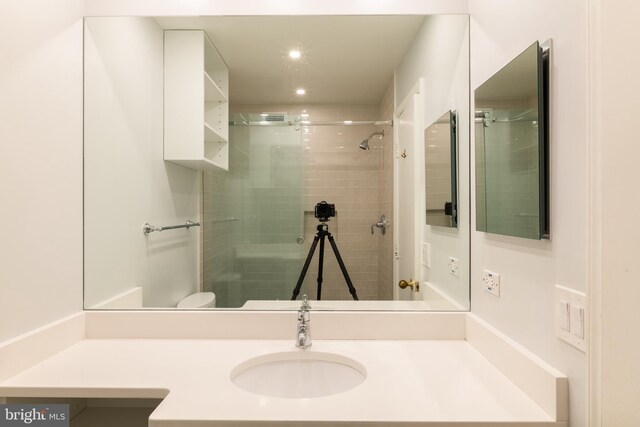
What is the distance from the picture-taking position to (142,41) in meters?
1.44

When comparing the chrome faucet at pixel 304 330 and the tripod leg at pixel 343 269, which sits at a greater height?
the tripod leg at pixel 343 269

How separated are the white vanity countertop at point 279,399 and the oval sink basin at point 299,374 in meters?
0.03

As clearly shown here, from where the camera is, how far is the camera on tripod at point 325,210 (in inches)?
56.6

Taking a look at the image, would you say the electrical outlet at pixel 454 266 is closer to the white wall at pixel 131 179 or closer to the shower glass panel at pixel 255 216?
the shower glass panel at pixel 255 216

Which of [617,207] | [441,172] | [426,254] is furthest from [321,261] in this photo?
[617,207]

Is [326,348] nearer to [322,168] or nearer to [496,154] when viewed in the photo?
[322,168]

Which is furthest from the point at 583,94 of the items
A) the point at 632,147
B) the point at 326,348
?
the point at 326,348

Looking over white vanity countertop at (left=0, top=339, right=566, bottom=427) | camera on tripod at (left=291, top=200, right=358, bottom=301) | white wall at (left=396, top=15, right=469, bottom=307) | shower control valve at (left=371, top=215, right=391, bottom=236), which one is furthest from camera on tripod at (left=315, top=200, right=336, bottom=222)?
white vanity countertop at (left=0, top=339, right=566, bottom=427)

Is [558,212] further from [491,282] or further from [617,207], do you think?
[491,282]

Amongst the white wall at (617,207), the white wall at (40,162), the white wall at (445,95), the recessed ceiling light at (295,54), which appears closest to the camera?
the white wall at (617,207)

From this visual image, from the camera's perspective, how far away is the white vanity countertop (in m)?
0.82

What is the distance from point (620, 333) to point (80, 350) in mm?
1538

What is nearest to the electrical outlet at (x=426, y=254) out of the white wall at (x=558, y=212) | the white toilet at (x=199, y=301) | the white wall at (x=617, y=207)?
the white wall at (x=558, y=212)

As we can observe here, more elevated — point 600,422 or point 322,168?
point 322,168
